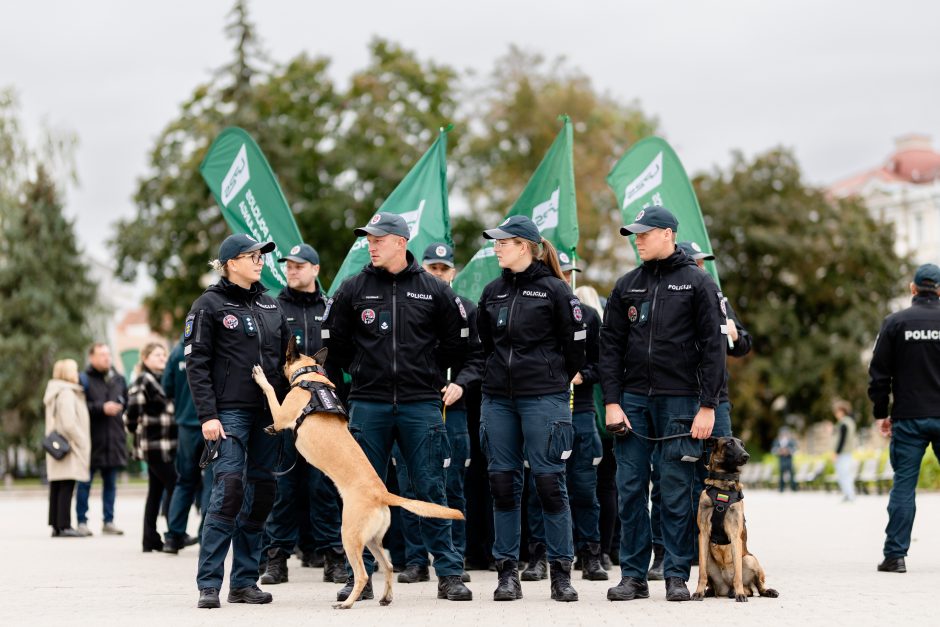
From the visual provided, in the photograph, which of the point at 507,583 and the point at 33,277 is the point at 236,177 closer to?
the point at 507,583

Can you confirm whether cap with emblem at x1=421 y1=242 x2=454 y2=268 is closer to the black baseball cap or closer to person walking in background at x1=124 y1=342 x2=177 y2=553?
the black baseball cap

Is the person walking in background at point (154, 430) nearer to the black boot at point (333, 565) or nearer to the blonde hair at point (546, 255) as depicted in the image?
the black boot at point (333, 565)

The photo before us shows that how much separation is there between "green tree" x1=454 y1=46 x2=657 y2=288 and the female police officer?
115ft

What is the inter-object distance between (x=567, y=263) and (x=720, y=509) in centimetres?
338

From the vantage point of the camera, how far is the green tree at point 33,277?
141 feet

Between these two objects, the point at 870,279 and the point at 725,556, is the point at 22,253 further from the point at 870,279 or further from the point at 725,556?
the point at 725,556

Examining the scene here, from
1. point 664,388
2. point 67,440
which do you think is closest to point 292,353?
point 664,388

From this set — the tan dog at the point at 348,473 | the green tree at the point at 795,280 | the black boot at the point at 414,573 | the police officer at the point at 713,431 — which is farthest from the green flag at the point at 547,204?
the green tree at the point at 795,280

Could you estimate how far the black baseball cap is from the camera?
27.2 feet

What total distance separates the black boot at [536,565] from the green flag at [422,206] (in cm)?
314

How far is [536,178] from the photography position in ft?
40.0

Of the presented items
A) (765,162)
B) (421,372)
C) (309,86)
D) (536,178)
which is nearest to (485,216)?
(309,86)

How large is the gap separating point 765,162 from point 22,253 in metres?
29.1

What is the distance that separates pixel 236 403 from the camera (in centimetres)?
820
